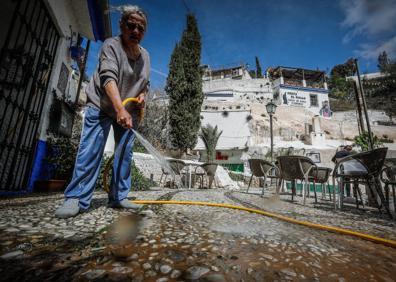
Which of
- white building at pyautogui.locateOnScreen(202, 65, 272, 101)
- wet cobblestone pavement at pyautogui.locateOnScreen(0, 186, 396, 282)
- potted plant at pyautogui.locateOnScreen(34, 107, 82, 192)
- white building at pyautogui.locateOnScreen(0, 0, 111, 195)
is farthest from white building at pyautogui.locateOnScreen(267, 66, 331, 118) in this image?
wet cobblestone pavement at pyautogui.locateOnScreen(0, 186, 396, 282)

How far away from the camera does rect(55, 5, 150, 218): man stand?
6.19 feet

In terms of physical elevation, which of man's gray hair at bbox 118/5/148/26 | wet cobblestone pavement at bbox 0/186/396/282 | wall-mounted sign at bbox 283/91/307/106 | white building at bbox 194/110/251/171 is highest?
wall-mounted sign at bbox 283/91/307/106

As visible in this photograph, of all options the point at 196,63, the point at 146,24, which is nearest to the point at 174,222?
the point at 146,24

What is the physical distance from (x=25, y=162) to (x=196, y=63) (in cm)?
1716

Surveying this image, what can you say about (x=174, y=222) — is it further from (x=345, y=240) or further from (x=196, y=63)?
(x=196, y=63)

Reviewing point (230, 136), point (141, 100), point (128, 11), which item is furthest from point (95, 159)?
point (230, 136)

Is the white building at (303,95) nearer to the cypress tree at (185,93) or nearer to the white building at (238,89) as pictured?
the white building at (238,89)

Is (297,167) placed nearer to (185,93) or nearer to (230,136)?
(185,93)

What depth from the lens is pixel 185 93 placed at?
18.1 meters

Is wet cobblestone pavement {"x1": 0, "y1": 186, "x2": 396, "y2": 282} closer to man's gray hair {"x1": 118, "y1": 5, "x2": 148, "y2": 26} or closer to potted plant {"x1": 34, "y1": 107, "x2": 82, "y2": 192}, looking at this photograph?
man's gray hair {"x1": 118, "y1": 5, "x2": 148, "y2": 26}

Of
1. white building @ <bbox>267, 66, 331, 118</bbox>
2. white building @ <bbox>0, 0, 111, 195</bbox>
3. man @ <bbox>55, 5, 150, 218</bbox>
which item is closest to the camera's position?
man @ <bbox>55, 5, 150, 218</bbox>

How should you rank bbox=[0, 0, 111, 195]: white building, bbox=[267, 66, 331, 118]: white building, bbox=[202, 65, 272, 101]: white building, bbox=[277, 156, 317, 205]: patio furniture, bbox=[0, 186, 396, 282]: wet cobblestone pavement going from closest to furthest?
bbox=[0, 186, 396, 282]: wet cobblestone pavement, bbox=[0, 0, 111, 195]: white building, bbox=[277, 156, 317, 205]: patio furniture, bbox=[267, 66, 331, 118]: white building, bbox=[202, 65, 272, 101]: white building

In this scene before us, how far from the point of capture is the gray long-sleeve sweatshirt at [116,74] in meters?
1.96

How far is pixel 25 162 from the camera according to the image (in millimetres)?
3791
